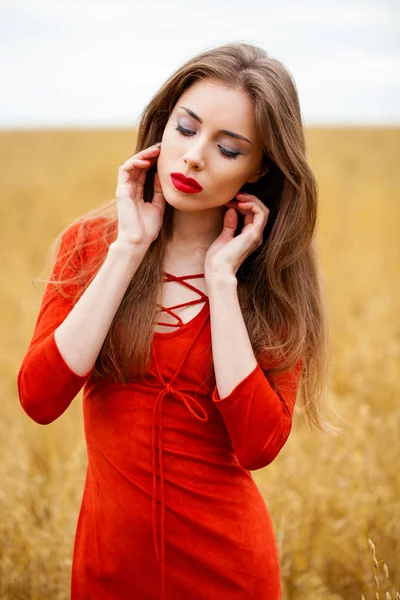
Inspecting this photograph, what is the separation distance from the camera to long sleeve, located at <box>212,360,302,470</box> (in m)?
1.57

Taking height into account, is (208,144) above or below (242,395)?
above

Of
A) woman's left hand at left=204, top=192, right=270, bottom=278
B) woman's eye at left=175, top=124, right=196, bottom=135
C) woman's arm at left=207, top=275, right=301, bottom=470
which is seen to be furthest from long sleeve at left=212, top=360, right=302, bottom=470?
woman's eye at left=175, top=124, right=196, bottom=135

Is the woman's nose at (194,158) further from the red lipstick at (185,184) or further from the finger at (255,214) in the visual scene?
the finger at (255,214)

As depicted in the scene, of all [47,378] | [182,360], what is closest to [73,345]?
[47,378]

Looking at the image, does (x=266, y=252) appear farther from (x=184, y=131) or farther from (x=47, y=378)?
(x=47, y=378)

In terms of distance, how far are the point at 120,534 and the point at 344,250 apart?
25.8 ft

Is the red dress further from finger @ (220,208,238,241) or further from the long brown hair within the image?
finger @ (220,208,238,241)

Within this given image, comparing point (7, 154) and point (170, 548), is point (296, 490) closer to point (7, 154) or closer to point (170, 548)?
point (170, 548)

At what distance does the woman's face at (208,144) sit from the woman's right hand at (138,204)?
0.24 feet

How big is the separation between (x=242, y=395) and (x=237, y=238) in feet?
1.59

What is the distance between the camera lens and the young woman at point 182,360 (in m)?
1.59

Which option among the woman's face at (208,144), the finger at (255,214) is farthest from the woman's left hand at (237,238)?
the woman's face at (208,144)

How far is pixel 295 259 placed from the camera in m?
1.85

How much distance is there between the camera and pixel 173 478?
1643 mm
